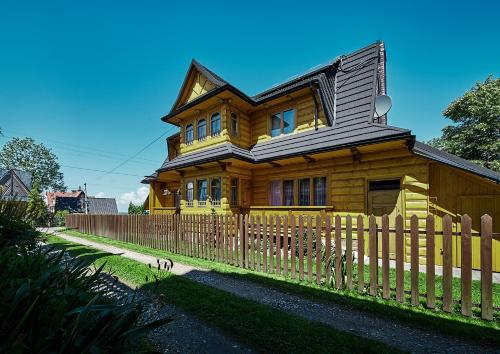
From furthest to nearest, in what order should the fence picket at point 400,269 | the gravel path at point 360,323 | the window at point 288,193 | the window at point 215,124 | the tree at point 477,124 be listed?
the tree at point 477,124, the window at point 215,124, the window at point 288,193, the fence picket at point 400,269, the gravel path at point 360,323

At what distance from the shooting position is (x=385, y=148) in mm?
9797

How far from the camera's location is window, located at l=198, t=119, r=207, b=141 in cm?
1594

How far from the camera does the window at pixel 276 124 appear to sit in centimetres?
1440

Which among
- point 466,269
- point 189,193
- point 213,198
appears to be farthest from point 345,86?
point 189,193

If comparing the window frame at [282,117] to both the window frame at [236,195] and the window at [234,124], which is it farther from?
the window frame at [236,195]

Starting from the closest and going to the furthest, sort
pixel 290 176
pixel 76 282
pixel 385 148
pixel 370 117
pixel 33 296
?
pixel 33 296 → pixel 76 282 → pixel 385 148 → pixel 370 117 → pixel 290 176

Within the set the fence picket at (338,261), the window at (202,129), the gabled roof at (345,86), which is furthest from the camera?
the window at (202,129)

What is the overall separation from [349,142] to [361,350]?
27.5 feet

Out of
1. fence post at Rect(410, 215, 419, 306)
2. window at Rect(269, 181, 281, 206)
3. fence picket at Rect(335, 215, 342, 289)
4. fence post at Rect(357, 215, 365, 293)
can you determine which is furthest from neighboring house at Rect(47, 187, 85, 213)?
fence post at Rect(410, 215, 419, 306)

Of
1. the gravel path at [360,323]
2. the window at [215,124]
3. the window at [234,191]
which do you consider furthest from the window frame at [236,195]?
the gravel path at [360,323]

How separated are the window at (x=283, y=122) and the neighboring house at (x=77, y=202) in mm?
Result: 53810

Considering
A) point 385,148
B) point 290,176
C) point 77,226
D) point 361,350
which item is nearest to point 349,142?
point 385,148

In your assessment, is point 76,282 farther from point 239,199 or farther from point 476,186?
point 239,199

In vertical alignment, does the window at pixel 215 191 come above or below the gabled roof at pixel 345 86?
below
